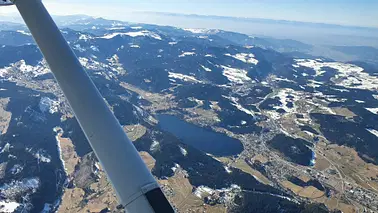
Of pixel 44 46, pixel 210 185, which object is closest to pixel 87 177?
pixel 210 185

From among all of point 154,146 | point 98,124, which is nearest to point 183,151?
point 154,146

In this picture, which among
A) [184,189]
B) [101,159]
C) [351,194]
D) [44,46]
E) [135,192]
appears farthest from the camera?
[351,194]

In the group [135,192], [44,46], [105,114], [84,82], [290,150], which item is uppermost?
[44,46]

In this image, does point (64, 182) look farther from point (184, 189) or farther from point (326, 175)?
point (326, 175)

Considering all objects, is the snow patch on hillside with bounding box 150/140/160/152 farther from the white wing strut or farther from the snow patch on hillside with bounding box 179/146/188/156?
the white wing strut

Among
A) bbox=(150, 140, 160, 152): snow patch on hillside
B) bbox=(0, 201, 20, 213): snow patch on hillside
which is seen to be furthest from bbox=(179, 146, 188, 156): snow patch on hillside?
bbox=(0, 201, 20, 213): snow patch on hillside

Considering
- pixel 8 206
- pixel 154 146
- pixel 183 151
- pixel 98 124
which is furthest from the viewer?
pixel 154 146

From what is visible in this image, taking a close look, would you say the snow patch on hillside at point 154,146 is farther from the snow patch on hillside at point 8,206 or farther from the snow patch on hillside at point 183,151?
the snow patch on hillside at point 8,206

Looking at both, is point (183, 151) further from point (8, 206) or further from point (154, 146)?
point (8, 206)
